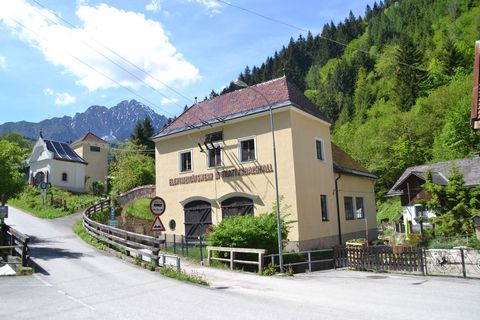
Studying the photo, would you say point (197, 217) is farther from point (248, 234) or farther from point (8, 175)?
point (8, 175)

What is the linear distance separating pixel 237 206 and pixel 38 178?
39039mm

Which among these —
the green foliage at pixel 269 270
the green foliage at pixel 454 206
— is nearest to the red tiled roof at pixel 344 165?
the green foliage at pixel 454 206

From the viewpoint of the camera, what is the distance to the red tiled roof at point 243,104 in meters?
24.0

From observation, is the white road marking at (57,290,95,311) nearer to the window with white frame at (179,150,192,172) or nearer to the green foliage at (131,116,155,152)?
the window with white frame at (179,150,192,172)

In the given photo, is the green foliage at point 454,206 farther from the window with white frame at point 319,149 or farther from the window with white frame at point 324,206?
the window with white frame at point 319,149

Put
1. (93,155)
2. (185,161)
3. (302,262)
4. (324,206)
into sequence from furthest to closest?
(93,155)
(185,161)
(324,206)
(302,262)

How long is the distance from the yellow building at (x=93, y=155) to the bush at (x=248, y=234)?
45333 mm

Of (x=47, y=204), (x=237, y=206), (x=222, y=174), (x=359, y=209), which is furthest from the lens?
(x=47, y=204)

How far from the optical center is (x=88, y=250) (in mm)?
20516

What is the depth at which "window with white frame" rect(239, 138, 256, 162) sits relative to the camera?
79.0 ft

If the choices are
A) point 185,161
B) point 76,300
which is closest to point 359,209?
point 185,161

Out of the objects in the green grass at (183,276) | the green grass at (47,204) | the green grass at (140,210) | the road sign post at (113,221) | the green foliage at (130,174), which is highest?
the green foliage at (130,174)

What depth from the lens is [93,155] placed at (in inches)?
2466

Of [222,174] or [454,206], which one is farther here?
[454,206]
